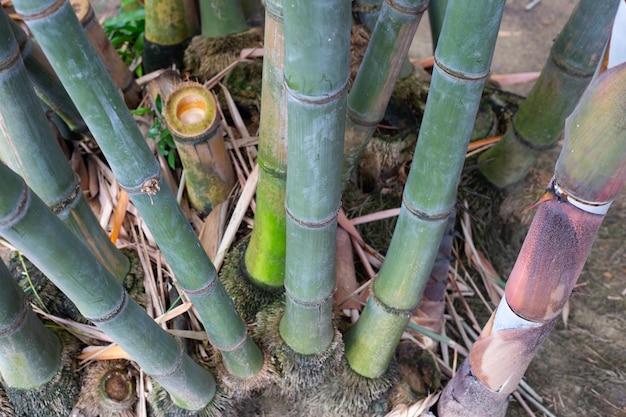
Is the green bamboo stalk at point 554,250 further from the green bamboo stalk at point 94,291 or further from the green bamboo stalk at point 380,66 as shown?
the green bamboo stalk at point 94,291

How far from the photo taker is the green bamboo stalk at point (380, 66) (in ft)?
1.96

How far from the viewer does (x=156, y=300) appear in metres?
0.87

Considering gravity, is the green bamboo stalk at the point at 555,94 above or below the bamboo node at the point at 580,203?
below

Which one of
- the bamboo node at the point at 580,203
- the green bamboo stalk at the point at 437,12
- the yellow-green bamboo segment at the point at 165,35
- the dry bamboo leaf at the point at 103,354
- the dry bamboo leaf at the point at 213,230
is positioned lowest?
the dry bamboo leaf at the point at 103,354

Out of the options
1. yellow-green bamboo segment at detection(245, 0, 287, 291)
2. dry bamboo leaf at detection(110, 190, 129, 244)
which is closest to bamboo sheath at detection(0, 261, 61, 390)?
dry bamboo leaf at detection(110, 190, 129, 244)

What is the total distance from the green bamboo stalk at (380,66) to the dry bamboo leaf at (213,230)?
0.88 ft

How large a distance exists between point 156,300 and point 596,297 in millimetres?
762

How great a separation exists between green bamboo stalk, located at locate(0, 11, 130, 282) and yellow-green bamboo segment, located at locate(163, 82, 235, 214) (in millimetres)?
149

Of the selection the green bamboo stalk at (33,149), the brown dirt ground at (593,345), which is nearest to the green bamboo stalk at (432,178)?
the brown dirt ground at (593,345)

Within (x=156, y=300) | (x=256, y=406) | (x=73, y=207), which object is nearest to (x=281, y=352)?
(x=256, y=406)

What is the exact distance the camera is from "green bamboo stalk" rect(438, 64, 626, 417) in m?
0.43

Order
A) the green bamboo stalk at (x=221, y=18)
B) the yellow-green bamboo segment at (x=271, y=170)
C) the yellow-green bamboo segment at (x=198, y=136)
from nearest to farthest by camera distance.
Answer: the yellow-green bamboo segment at (x=271, y=170), the yellow-green bamboo segment at (x=198, y=136), the green bamboo stalk at (x=221, y=18)

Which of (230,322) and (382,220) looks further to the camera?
(382,220)

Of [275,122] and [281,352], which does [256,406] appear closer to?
[281,352]
